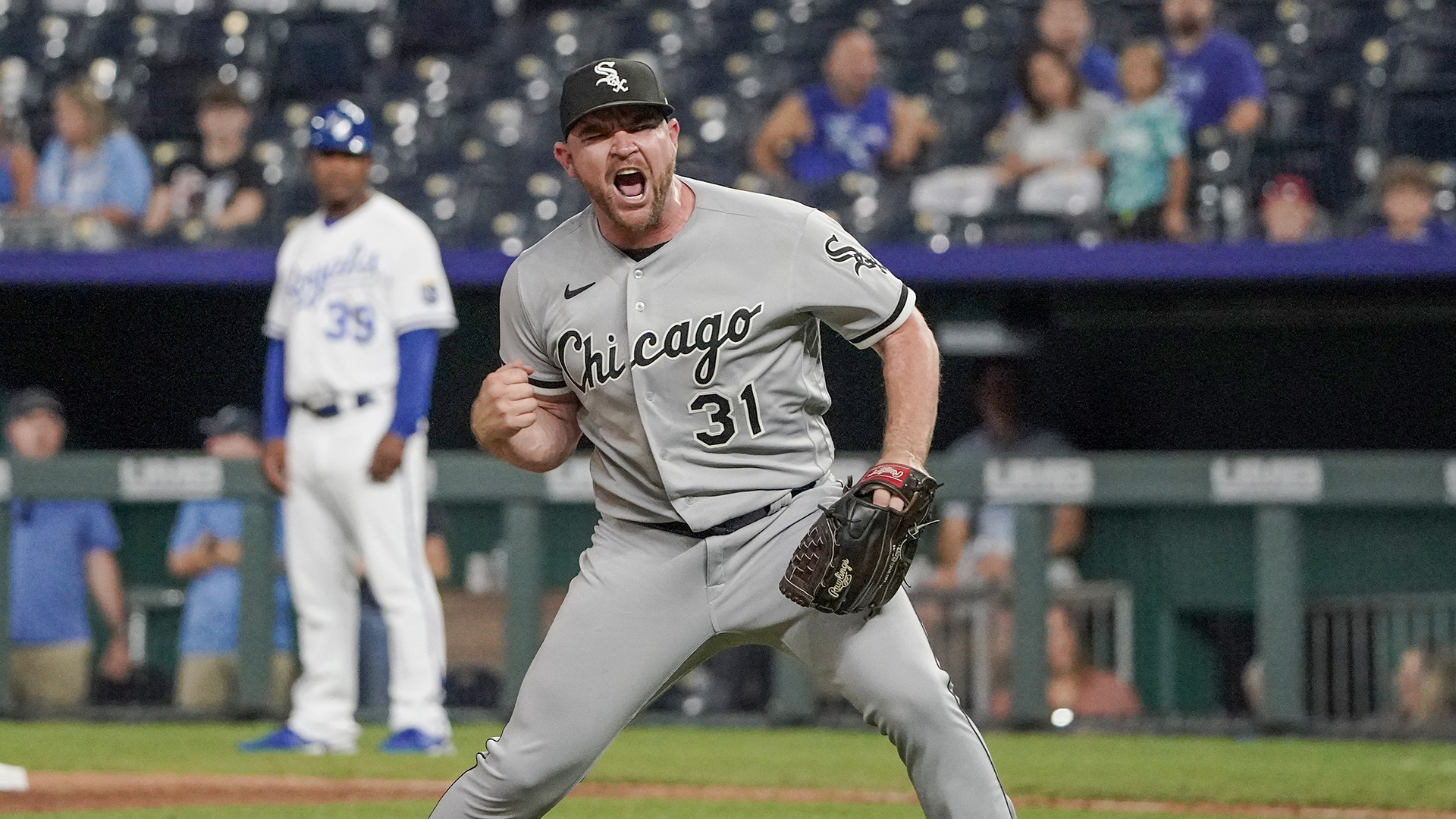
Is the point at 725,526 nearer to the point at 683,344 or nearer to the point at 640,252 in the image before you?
the point at 683,344

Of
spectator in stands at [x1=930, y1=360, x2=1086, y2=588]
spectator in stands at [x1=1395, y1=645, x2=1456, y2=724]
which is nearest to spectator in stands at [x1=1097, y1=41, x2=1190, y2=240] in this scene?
spectator in stands at [x1=930, y1=360, x2=1086, y2=588]

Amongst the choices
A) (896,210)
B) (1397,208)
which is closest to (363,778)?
(896,210)

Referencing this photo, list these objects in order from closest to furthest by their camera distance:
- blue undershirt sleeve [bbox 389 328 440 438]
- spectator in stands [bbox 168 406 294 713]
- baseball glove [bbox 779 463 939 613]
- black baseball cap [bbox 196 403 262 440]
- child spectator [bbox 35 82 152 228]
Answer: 1. baseball glove [bbox 779 463 939 613]
2. blue undershirt sleeve [bbox 389 328 440 438]
3. spectator in stands [bbox 168 406 294 713]
4. black baseball cap [bbox 196 403 262 440]
5. child spectator [bbox 35 82 152 228]

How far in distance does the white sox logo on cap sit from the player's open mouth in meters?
Result: 0.14

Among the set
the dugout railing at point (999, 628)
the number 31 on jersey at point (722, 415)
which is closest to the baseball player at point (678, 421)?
the number 31 on jersey at point (722, 415)

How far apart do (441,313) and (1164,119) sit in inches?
141

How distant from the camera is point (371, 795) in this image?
5.12 m

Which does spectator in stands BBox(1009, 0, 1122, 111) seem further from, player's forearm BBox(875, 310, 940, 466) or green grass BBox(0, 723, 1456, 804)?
player's forearm BBox(875, 310, 940, 466)

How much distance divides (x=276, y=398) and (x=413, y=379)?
2.01 feet

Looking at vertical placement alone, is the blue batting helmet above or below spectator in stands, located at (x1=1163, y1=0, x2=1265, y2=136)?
below

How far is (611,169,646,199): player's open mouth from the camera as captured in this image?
A: 316 cm

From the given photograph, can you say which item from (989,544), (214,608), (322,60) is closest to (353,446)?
(214,608)

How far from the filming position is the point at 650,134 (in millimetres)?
3139

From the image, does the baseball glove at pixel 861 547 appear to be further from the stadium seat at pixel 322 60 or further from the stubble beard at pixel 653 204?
the stadium seat at pixel 322 60
